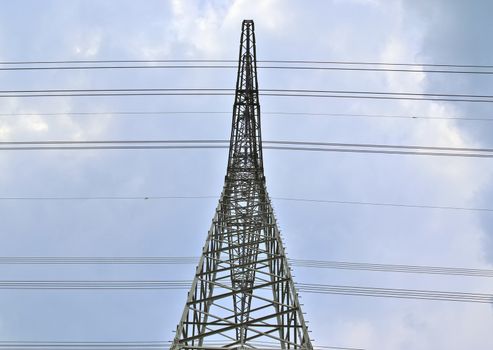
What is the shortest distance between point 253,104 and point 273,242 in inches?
394

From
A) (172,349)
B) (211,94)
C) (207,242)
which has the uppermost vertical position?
(211,94)

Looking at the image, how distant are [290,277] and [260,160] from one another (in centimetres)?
1029

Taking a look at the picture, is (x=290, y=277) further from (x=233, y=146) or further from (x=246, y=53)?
(x=246, y=53)

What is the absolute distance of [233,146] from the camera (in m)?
20.2

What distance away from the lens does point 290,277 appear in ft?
32.2

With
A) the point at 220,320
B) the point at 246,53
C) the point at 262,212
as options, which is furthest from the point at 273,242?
the point at 246,53

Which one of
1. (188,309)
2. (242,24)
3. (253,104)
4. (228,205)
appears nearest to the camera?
(188,309)

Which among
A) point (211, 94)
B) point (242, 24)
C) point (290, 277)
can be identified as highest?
point (242, 24)

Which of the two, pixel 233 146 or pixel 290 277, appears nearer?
pixel 290 277

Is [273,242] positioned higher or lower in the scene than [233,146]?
lower

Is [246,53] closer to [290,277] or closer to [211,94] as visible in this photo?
[211,94]

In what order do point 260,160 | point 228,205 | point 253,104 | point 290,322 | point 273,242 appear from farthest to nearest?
point 253,104 < point 260,160 < point 228,205 < point 273,242 < point 290,322

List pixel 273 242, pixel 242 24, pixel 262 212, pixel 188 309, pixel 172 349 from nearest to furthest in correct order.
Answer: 1. pixel 172 349
2. pixel 188 309
3. pixel 273 242
4. pixel 262 212
5. pixel 242 24

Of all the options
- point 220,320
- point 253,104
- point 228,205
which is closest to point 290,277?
point 220,320
